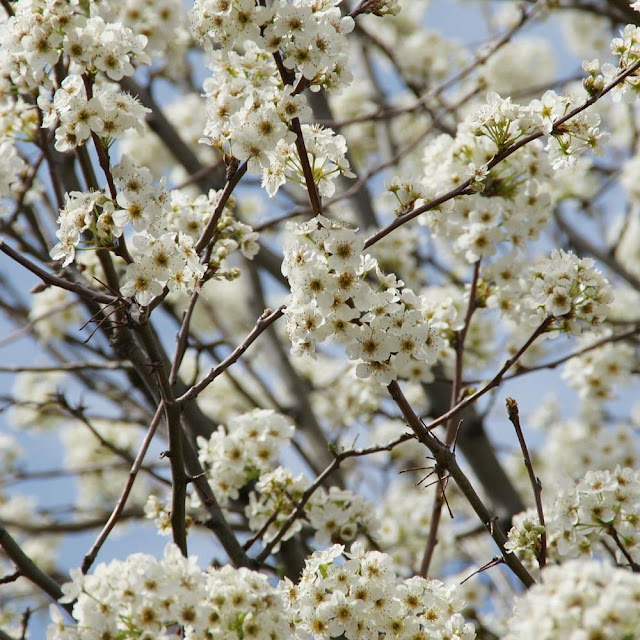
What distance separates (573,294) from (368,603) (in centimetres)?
140

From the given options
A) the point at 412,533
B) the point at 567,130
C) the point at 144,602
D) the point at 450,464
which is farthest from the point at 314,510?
the point at 412,533

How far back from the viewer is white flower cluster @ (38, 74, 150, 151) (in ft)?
8.96

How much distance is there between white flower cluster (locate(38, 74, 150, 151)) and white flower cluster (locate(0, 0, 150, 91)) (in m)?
0.11

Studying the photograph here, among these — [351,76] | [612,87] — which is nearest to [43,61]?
[351,76]

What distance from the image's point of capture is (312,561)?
112 inches

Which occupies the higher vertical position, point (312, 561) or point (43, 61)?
point (43, 61)

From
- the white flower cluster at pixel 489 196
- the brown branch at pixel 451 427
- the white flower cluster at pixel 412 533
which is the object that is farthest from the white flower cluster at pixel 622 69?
the white flower cluster at pixel 412 533

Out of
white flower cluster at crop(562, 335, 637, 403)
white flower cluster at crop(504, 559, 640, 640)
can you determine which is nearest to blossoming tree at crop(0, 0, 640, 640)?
white flower cluster at crop(504, 559, 640, 640)

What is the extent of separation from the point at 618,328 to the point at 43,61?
17.0 ft

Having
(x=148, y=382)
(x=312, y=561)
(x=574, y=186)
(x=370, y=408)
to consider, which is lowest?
(x=312, y=561)

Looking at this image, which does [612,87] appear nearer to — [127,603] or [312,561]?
[312,561]

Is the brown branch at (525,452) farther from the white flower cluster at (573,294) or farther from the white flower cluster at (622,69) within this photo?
the white flower cluster at (622,69)

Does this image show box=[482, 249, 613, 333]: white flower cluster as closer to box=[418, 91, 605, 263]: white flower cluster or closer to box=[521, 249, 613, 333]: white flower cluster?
box=[521, 249, 613, 333]: white flower cluster

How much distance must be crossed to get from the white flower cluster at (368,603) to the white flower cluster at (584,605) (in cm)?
91
